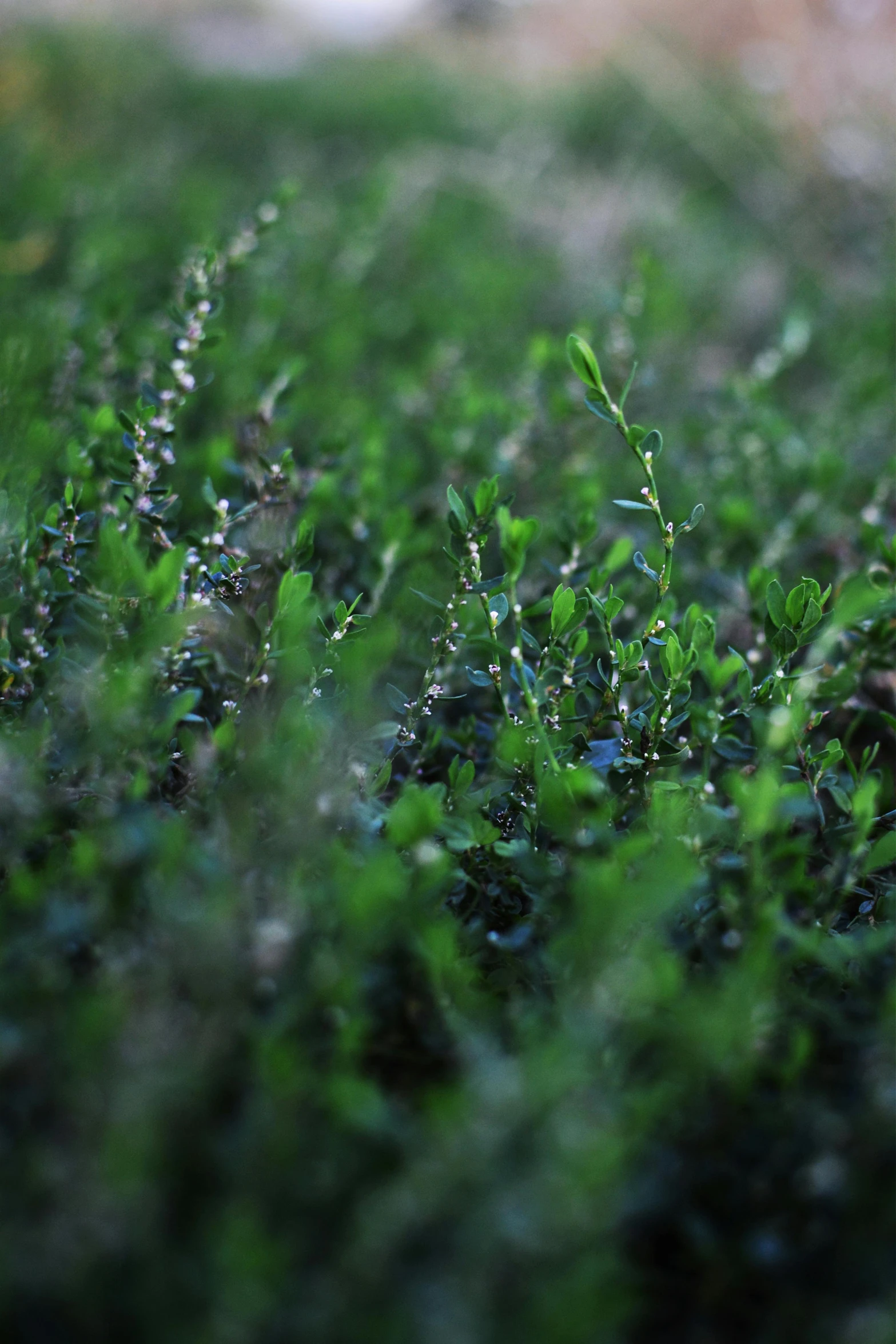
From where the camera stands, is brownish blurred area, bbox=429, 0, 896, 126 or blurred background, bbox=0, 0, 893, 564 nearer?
blurred background, bbox=0, 0, 893, 564

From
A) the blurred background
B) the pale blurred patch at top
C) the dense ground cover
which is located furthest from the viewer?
the pale blurred patch at top

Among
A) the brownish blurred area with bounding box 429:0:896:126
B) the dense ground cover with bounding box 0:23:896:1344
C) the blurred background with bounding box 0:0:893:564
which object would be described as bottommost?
the dense ground cover with bounding box 0:23:896:1344

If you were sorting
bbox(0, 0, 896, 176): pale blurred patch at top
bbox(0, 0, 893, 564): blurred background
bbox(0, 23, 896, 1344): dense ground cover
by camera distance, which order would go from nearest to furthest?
1. bbox(0, 23, 896, 1344): dense ground cover
2. bbox(0, 0, 893, 564): blurred background
3. bbox(0, 0, 896, 176): pale blurred patch at top

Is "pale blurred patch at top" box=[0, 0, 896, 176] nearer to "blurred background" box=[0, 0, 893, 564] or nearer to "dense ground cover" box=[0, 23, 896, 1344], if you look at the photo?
"blurred background" box=[0, 0, 893, 564]

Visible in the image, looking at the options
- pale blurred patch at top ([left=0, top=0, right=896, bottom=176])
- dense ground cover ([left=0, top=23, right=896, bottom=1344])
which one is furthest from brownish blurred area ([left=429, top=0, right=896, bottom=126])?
dense ground cover ([left=0, top=23, right=896, bottom=1344])

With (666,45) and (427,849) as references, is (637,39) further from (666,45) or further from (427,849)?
(427,849)

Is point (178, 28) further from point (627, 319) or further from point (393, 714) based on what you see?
point (393, 714)

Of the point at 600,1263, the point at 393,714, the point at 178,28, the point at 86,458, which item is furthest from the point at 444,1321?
the point at 178,28

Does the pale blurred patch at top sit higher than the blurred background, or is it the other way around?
the pale blurred patch at top

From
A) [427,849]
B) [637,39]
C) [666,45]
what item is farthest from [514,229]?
[427,849]
